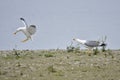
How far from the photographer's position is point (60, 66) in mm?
15664

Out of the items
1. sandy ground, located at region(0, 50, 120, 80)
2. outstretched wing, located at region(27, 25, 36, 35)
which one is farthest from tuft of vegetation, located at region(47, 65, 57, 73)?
outstretched wing, located at region(27, 25, 36, 35)

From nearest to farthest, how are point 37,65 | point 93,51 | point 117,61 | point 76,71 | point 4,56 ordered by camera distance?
point 76,71, point 37,65, point 117,61, point 4,56, point 93,51

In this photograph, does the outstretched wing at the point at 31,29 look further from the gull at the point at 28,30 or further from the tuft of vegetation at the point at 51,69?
the tuft of vegetation at the point at 51,69

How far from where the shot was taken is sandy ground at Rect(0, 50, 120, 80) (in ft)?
45.6

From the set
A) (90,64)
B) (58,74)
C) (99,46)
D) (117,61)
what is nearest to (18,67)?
(58,74)

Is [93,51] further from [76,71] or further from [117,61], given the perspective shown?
[76,71]

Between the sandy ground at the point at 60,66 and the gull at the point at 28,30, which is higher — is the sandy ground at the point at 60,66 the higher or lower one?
the lower one

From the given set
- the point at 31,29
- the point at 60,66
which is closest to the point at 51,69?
the point at 60,66

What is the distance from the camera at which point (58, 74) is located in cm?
1409

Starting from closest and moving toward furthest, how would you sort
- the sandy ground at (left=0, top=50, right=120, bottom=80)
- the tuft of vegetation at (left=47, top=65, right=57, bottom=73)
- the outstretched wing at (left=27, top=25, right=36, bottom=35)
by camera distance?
1. the sandy ground at (left=0, top=50, right=120, bottom=80)
2. the tuft of vegetation at (left=47, top=65, right=57, bottom=73)
3. the outstretched wing at (left=27, top=25, right=36, bottom=35)

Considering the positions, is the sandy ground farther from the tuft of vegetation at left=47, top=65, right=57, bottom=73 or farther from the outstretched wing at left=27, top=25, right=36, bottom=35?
the outstretched wing at left=27, top=25, right=36, bottom=35

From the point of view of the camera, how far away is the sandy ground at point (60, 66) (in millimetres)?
13906

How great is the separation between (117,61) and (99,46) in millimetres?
2989

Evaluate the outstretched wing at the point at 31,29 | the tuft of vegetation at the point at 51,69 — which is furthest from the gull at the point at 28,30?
the tuft of vegetation at the point at 51,69
